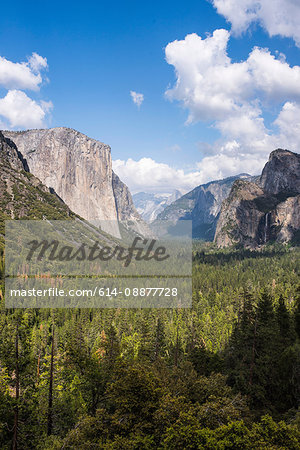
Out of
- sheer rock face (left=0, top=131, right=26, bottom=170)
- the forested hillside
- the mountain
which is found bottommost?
the forested hillside

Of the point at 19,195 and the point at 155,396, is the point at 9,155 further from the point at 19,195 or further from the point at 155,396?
the point at 155,396

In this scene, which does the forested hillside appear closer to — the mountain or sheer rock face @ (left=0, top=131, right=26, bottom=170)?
the mountain

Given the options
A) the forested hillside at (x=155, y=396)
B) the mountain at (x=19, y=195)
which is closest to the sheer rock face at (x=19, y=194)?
the mountain at (x=19, y=195)

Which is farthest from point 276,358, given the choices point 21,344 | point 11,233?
point 11,233

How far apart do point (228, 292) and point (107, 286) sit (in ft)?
149

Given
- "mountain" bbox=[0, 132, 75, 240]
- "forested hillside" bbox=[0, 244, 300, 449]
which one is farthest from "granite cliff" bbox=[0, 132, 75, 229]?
"forested hillside" bbox=[0, 244, 300, 449]

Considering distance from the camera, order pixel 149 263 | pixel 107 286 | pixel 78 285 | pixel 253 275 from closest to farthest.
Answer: pixel 78 285, pixel 107 286, pixel 253 275, pixel 149 263

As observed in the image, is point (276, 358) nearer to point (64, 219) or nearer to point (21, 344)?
point (21, 344)

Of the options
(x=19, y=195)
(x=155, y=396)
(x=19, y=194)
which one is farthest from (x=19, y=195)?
(x=155, y=396)

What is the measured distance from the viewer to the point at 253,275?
134 meters

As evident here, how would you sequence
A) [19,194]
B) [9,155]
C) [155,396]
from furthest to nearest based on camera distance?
[9,155] → [19,194] → [155,396]

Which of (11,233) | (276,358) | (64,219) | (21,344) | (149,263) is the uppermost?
(64,219)

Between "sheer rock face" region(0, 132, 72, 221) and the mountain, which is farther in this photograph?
"sheer rock face" region(0, 132, 72, 221)

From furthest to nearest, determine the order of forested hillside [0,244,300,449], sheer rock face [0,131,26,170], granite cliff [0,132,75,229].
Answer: sheer rock face [0,131,26,170] → granite cliff [0,132,75,229] → forested hillside [0,244,300,449]
